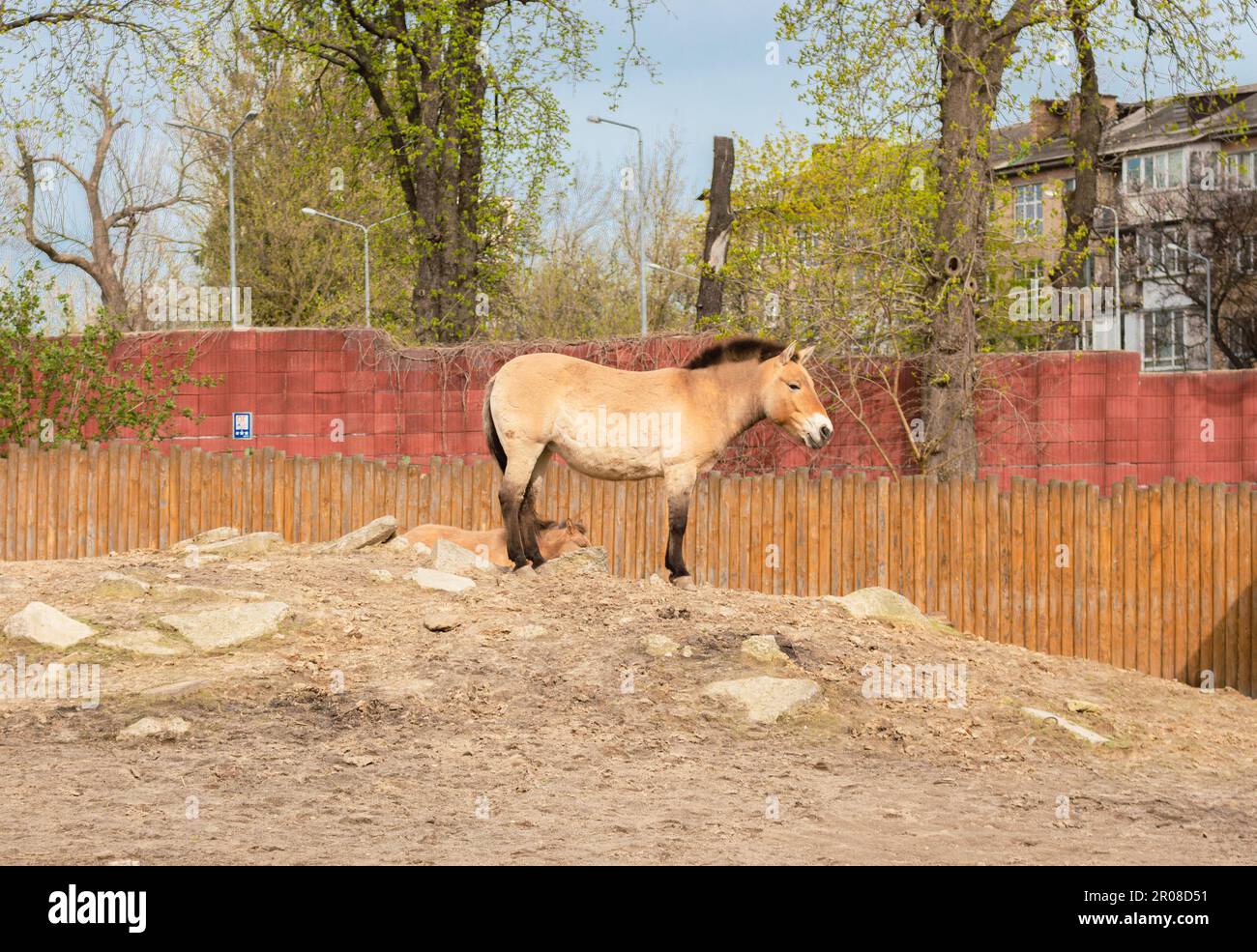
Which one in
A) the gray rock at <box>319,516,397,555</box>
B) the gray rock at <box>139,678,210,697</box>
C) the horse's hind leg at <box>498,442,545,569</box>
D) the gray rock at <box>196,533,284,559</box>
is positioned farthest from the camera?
the gray rock at <box>196,533,284,559</box>

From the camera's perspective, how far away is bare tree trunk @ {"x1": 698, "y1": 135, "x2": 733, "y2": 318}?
75.5ft

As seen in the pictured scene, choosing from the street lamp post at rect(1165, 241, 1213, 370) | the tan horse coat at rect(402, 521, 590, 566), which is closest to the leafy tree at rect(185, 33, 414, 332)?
the tan horse coat at rect(402, 521, 590, 566)

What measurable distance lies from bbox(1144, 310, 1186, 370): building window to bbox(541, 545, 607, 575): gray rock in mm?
55023

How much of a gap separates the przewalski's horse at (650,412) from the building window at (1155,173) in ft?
195

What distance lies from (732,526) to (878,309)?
7.01 metres

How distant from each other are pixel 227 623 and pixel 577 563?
2838 millimetres

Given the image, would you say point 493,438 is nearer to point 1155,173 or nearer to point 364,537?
point 364,537

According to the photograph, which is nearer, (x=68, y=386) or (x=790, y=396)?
(x=790, y=396)

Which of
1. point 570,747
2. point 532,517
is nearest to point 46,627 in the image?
point 532,517

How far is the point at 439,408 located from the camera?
21.1 metres

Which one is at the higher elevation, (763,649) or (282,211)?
(282,211)

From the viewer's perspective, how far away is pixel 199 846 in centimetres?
664

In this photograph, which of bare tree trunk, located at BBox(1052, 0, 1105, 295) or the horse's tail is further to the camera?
bare tree trunk, located at BBox(1052, 0, 1105, 295)

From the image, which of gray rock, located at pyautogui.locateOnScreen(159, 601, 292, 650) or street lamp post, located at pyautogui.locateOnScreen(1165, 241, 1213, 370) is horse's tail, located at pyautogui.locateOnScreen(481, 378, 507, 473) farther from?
street lamp post, located at pyautogui.locateOnScreen(1165, 241, 1213, 370)
